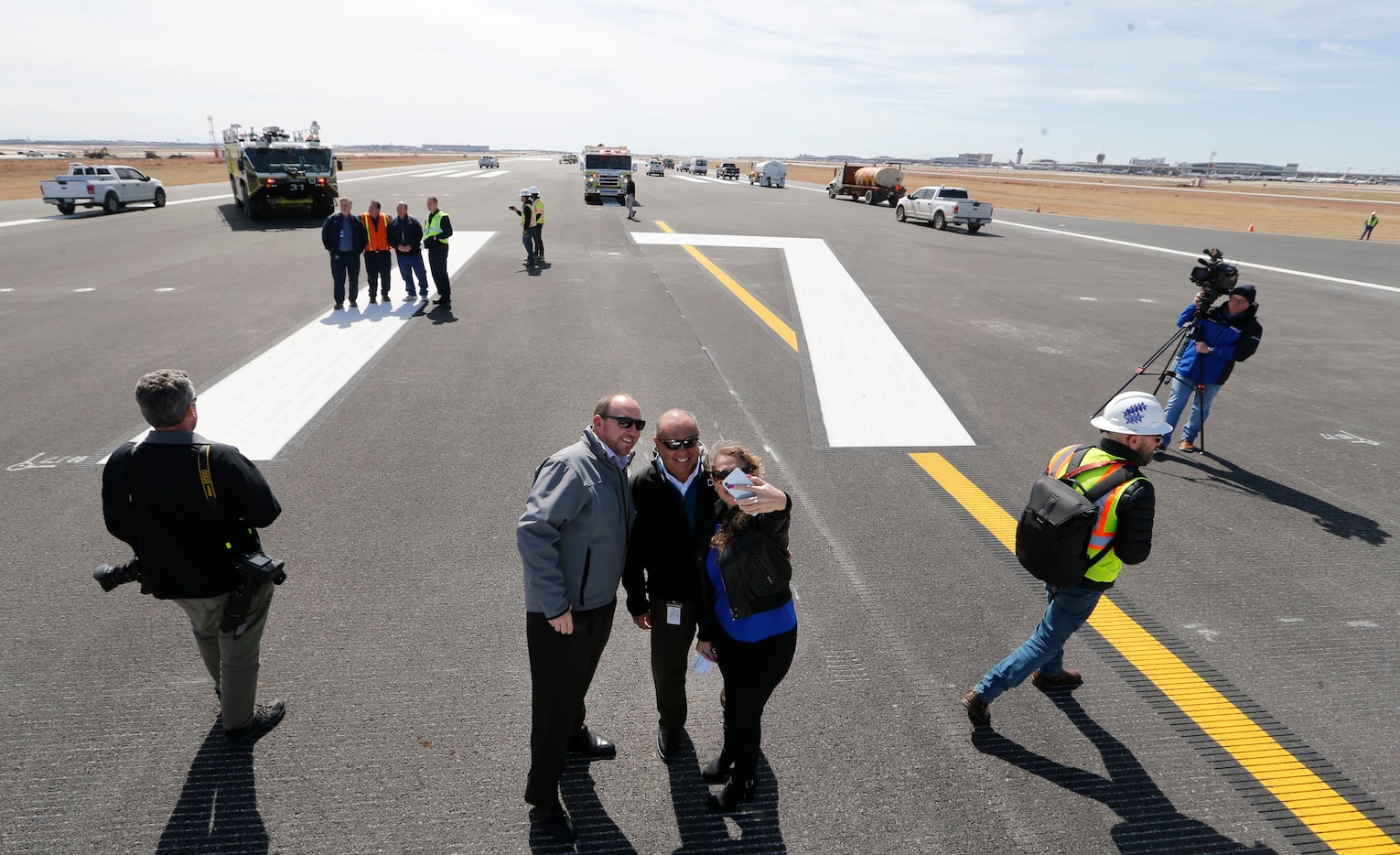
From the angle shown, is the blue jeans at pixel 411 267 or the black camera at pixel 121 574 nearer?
the black camera at pixel 121 574

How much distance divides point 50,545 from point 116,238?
59.4 feet

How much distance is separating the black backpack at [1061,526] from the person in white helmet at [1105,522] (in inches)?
0.9

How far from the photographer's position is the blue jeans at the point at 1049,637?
11.2ft

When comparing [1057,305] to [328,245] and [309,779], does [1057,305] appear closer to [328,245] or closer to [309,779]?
[328,245]

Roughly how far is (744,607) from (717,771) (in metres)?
1.00

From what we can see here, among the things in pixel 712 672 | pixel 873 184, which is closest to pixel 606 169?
pixel 873 184

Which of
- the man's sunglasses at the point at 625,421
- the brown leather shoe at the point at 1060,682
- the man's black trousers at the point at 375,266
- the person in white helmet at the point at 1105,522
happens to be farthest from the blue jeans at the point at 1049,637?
the man's black trousers at the point at 375,266

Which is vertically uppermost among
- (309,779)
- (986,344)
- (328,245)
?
(328,245)

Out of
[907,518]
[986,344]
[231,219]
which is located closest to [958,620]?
[907,518]

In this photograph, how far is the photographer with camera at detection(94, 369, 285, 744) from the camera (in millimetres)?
2908

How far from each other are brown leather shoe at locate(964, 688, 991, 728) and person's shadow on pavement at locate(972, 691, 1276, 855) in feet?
0.14

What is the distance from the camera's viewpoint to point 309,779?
3.16 metres

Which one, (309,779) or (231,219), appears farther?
(231,219)

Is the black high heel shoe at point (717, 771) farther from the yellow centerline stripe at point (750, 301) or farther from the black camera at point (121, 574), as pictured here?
the yellow centerline stripe at point (750, 301)
